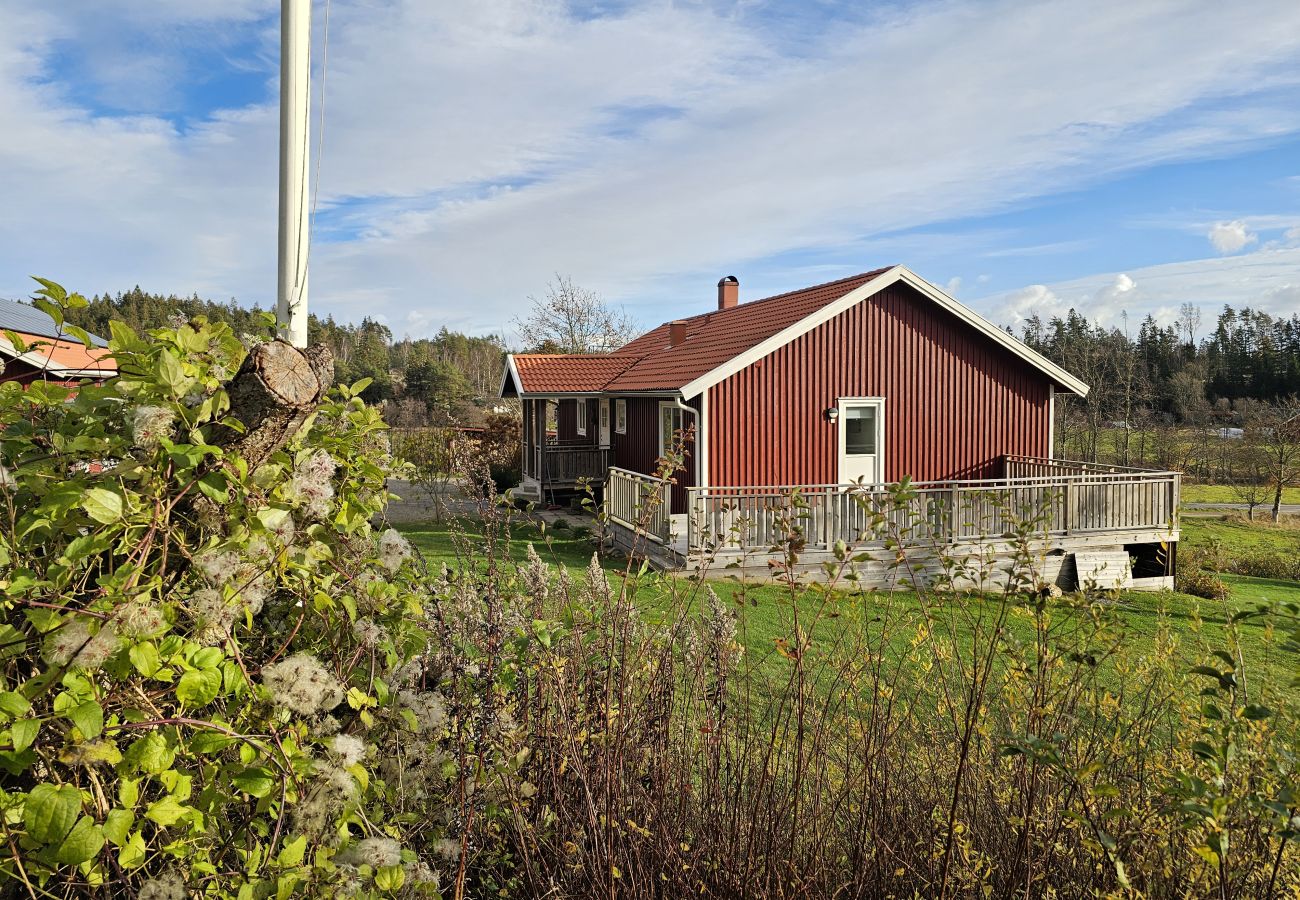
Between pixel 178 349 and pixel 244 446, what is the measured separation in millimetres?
254

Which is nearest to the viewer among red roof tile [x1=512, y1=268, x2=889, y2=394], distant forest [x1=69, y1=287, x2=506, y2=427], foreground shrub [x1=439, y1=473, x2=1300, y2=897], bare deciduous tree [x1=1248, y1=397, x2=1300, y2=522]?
foreground shrub [x1=439, y1=473, x2=1300, y2=897]

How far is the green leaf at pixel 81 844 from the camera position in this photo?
1.52 m

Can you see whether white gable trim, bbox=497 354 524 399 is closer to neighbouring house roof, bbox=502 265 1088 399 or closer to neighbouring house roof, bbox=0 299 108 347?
neighbouring house roof, bbox=502 265 1088 399

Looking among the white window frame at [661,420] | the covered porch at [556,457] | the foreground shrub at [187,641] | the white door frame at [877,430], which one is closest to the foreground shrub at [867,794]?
the foreground shrub at [187,641]

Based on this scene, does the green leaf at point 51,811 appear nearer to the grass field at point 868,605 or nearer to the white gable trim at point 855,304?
the grass field at point 868,605

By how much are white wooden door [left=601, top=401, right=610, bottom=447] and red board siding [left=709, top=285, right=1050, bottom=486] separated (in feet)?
23.5

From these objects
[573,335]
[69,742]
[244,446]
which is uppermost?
[573,335]

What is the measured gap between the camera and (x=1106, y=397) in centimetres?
3856

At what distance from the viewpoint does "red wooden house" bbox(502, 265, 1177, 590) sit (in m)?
15.3

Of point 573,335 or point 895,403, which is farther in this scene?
point 573,335

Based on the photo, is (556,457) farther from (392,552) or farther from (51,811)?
(51,811)

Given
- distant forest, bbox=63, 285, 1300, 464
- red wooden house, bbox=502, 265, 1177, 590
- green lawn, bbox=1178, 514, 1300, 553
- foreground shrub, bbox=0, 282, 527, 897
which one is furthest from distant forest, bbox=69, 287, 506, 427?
foreground shrub, bbox=0, 282, 527, 897

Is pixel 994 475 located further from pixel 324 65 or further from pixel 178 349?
pixel 178 349

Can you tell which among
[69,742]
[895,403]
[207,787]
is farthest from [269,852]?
[895,403]
